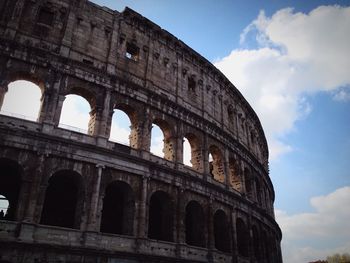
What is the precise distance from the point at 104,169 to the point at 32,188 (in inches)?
120

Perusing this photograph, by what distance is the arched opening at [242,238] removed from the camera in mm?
20344

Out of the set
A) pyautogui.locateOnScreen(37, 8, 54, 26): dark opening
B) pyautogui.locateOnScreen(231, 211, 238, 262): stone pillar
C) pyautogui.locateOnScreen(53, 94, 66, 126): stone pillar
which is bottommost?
pyautogui.locateOnScreen(231, 211, 238, 262): stone pillar

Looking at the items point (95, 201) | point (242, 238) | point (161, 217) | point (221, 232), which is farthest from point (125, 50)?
point (242, 238)

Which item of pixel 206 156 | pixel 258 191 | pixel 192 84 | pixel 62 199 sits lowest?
pixel 62 199

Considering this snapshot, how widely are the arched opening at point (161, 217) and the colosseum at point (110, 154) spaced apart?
0.05 m

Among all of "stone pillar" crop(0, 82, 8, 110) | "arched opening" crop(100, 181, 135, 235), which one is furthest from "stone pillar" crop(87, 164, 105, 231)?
"stone pillar" crop(0, 82, 8, 110)

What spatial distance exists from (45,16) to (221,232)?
15.1 m

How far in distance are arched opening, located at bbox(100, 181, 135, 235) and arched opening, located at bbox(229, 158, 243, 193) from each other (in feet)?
30.9

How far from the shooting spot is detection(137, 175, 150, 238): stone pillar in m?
14.1

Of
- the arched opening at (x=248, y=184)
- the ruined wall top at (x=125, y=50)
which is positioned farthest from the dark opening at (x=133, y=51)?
the arched opening at (x=248, y=184)

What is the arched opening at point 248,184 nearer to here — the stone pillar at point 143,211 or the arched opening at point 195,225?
the arched opening at point 195,225

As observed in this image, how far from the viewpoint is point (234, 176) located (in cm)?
2241

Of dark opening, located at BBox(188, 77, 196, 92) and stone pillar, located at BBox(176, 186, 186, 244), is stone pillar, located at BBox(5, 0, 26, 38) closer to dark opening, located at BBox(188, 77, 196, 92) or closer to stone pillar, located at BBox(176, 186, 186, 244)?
dark opening, located at BBox(188, 77, 196, 92)

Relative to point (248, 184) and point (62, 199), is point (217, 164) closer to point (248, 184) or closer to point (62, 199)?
point (248, 184)
